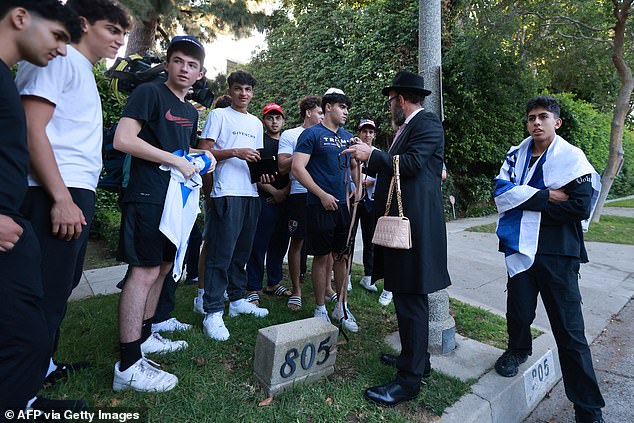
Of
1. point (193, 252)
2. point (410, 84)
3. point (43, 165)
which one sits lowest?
point (193, 252)

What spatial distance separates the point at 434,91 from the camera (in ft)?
10.3

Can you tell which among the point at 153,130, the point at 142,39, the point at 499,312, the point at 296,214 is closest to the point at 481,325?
the point at 499,312

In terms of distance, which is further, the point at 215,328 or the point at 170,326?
the point at 170,326

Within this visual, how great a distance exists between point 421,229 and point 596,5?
11.5m

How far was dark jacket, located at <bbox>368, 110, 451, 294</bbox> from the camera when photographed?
2367mm

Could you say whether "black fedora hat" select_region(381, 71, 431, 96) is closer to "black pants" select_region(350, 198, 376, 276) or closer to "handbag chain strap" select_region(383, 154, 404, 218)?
"handbag chain strap" select_region(383, 154, 404, 218)

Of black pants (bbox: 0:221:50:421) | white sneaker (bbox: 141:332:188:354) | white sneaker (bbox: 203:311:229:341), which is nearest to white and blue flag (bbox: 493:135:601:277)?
white sneaker (bbox: 203:311:229:341)

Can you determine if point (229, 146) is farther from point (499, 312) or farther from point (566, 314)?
point (499, 312)

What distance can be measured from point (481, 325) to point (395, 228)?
2.03 metres

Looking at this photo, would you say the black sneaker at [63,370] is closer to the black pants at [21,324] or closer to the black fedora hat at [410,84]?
the black pants at [21,324]

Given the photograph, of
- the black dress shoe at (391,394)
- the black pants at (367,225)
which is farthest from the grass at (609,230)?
the black dress shoe at (391,394)

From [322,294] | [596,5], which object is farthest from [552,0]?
[322,294]

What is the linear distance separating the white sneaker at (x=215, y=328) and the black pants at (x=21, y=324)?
1540 mm

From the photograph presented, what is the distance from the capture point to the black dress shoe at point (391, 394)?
2.34m
